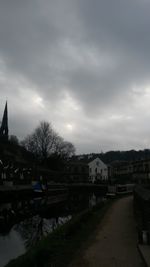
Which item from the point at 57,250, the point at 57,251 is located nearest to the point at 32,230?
the point at 57,250

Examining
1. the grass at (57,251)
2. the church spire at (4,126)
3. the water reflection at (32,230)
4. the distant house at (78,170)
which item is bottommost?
the water reflection at (32,230)

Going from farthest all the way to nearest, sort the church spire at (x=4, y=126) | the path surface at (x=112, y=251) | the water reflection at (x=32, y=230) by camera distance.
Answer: the church spire at (x=4, y=126) < the water reflection at (x=32, y=230) < the path surface at (x=112, y=251)

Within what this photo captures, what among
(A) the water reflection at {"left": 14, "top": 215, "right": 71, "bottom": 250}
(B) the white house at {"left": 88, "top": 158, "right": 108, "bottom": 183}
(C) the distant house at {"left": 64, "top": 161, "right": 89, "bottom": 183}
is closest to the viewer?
(A) the water reflection at {"left": 14, "top": 215, "right": 71, "bottom": 250}

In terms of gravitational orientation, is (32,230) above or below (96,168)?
below

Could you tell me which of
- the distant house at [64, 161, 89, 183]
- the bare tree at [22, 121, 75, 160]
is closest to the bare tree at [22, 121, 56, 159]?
the bare tree at [22, 121, 75, 160]

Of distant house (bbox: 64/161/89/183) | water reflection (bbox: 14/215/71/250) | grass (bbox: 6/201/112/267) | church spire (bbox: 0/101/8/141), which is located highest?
church spire (bbox: 0/101/8/141)

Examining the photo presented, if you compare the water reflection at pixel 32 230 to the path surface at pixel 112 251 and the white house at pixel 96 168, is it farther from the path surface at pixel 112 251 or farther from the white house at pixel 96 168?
the white house at pixel 96 168

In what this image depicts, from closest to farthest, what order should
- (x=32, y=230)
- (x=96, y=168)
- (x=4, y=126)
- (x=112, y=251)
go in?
(x=112, y=251)
(x=32, y=230)
(x=4, y=126)
(x=96, y=168)

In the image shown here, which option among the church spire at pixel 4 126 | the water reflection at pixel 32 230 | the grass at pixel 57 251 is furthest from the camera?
the church spire at pixel 4 126

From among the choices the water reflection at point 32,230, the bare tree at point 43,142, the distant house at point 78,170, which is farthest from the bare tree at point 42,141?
the water reflection at point 32,230

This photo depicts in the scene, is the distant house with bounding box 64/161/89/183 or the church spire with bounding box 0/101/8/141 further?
the distant house with bounding box 64/161/89/183

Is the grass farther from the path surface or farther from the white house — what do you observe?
the white house

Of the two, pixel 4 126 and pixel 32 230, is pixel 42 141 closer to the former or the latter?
pixel 4 126

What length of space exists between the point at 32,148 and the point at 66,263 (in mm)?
87736
